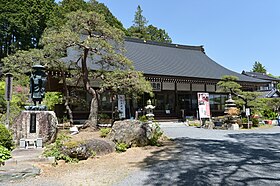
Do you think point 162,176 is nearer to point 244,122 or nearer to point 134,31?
point 244,122

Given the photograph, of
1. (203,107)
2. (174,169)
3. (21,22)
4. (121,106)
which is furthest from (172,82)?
(21,22)

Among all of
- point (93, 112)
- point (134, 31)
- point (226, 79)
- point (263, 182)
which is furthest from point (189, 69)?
point (134, 31)

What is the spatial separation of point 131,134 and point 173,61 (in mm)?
12790

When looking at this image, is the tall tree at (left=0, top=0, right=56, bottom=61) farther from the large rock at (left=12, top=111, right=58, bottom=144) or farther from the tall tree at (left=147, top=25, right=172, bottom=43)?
the large rock at (left=12, top=111, right=58, bottom=144)

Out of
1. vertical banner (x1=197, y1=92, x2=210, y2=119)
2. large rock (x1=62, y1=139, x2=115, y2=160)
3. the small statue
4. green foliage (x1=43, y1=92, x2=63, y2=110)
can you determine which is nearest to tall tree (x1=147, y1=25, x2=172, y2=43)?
vertical banner (x1=197, y1=92, x2=210, y2=119)

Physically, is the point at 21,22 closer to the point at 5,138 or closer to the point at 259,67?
the point at 5,138

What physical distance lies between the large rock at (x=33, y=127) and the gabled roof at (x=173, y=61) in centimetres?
841

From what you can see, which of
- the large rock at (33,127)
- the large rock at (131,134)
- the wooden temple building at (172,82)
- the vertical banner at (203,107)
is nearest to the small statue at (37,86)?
the large rock at (33,127)

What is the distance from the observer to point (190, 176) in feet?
12.9

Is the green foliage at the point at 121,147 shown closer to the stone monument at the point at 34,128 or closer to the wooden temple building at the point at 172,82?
the stone monument at the point at 34,128

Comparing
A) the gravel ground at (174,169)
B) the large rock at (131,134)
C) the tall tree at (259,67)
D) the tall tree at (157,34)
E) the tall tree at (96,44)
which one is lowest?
the gravel ground at (174,169)

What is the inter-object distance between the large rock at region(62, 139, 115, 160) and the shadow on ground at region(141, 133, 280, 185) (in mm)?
1261

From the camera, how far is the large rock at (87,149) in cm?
528

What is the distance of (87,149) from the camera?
5.55m
